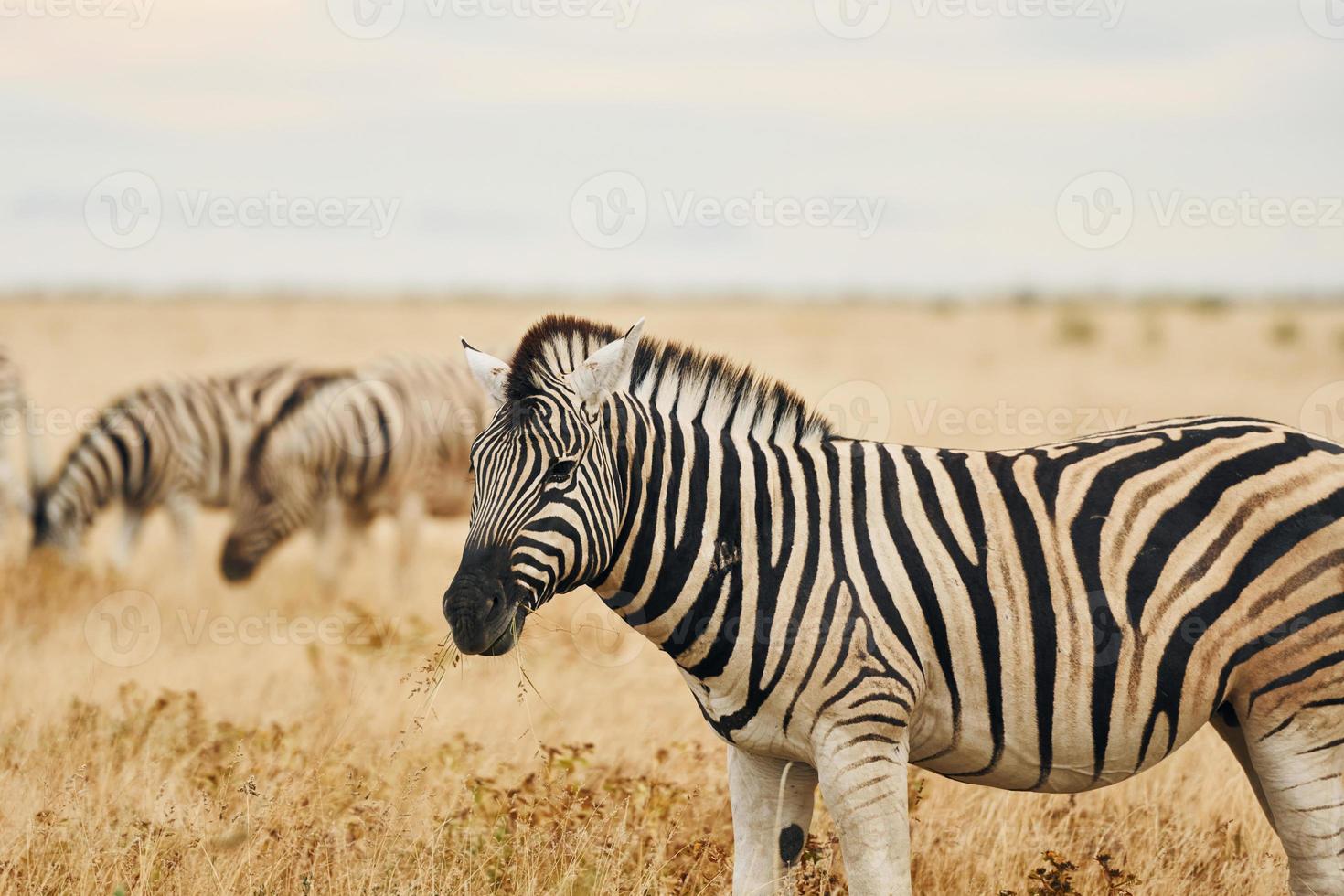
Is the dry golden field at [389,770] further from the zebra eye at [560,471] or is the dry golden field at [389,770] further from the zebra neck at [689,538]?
the zebra eye at [560,471]

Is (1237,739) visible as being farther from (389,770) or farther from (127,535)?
(127,535)

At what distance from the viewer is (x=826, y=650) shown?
13.6 feet

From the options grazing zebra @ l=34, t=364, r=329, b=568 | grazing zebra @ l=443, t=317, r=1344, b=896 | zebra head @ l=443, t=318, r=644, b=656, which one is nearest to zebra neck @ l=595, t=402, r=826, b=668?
grazing zebra @ l=443, t=317, r=1344, b=896

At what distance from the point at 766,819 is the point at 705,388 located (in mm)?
1614

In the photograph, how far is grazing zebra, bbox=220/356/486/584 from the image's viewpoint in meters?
13.5

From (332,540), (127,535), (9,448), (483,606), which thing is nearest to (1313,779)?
(483,606)

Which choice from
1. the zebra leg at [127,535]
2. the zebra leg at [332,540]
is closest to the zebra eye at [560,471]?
the zebra leg at [332,540]

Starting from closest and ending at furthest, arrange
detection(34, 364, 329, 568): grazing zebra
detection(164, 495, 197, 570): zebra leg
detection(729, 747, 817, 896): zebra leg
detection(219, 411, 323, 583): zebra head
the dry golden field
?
detection(729, 747, 817, 896): zebra leg, the dry golden field, detection(219, 411, 323, 583): zebra head, detection(34, 364, 329, 568): grazing zebra, detection(164, 495, 197, 570): zebra leg

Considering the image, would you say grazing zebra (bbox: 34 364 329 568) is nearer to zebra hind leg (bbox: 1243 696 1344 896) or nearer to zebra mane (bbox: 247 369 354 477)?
zebra mane (bbox: 247 369 354 477)

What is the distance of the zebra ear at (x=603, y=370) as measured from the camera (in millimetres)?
4047

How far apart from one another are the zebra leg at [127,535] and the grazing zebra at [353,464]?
157 cm

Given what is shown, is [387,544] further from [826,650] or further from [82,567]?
[826,650]

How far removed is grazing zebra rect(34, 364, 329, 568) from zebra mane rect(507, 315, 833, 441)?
10783 mm

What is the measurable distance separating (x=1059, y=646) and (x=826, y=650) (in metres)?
0.82
